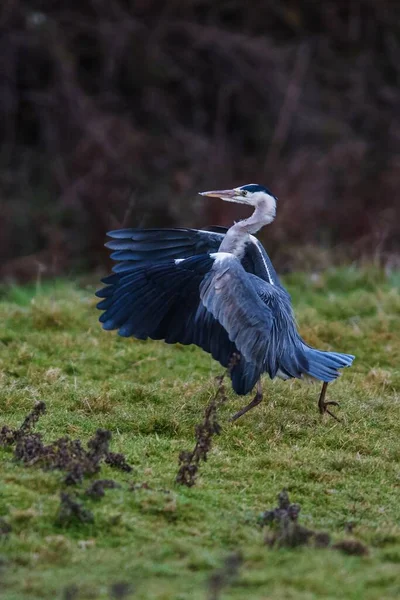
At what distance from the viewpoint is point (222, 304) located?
5.51 metres

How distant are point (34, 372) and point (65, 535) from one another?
238 centimetres

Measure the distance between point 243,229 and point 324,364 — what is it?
1.00 metres

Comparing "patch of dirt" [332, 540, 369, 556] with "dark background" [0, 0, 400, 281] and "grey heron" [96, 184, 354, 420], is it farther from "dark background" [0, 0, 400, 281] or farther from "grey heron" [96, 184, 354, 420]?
"dark background" [0, 0, 400, 281]

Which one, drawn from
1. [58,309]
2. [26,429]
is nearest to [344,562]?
[26,429]

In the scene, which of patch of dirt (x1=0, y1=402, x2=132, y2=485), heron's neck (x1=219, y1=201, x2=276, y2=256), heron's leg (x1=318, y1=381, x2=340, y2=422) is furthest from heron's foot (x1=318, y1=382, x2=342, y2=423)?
patch of dirt (x1=0, y1=402, x2=132, y2=485)

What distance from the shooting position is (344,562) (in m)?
3.87

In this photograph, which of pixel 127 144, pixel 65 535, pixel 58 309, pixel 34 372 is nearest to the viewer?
pixel 65 535

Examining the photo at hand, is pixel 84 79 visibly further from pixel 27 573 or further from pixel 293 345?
pixel 27 573

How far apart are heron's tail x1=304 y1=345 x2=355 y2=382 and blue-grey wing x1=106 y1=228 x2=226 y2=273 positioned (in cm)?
105

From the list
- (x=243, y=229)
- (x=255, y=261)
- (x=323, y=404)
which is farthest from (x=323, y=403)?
(x=243, y=229)

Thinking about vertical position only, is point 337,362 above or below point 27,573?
above

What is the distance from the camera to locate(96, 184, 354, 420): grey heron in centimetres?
550

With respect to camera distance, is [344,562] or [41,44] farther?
[41,44]

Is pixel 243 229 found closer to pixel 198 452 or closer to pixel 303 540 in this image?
pixel 198 452
